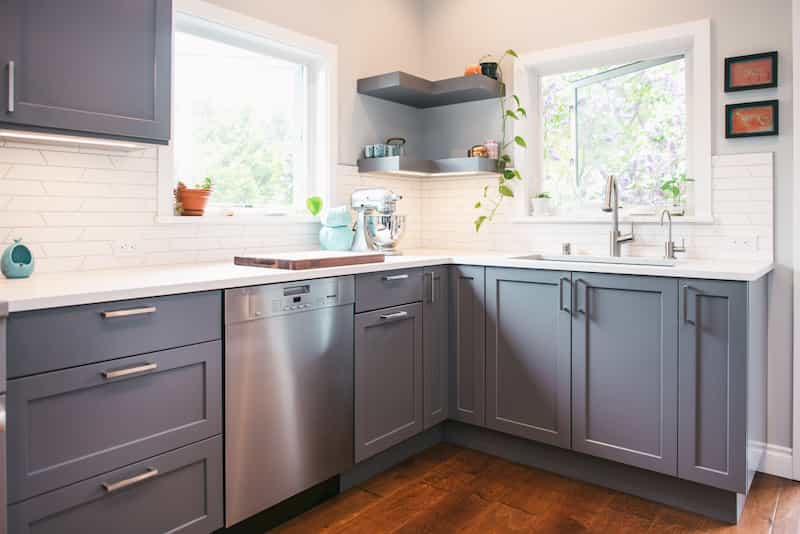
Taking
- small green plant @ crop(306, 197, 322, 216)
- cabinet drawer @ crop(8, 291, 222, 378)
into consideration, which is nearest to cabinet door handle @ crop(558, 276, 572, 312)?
small green plant @ crop(306, 197, 322, 216)

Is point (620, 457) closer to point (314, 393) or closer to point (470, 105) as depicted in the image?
point (314, 393)

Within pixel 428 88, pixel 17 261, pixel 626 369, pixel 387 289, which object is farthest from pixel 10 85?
pixel 626 369

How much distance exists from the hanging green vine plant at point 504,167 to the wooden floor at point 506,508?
152cm

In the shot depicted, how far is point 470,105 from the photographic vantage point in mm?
3797

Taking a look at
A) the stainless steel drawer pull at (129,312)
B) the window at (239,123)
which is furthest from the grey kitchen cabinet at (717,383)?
the window at (239,123)

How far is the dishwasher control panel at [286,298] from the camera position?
2074mm

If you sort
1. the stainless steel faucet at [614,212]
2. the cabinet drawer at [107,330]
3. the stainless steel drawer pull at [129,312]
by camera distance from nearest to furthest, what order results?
the cabinet drawer at [107,330], the stainless steel drawer pull at [129,312], the stainless steel faucet at [614,212]

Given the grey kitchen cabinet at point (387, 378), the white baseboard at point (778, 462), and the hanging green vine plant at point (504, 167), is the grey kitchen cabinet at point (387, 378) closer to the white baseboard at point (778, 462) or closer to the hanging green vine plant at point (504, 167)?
the hanging green vine plant at point (504, 167)

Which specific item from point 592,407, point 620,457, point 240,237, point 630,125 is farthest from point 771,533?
point 240,237

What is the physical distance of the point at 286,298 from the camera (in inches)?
88.5

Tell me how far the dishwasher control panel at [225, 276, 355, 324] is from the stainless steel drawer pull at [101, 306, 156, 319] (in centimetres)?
28

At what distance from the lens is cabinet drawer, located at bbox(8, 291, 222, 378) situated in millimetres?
1558

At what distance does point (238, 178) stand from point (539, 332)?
1.62 m

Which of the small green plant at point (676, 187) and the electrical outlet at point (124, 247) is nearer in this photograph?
the electrical outlet at point (124, 247)
